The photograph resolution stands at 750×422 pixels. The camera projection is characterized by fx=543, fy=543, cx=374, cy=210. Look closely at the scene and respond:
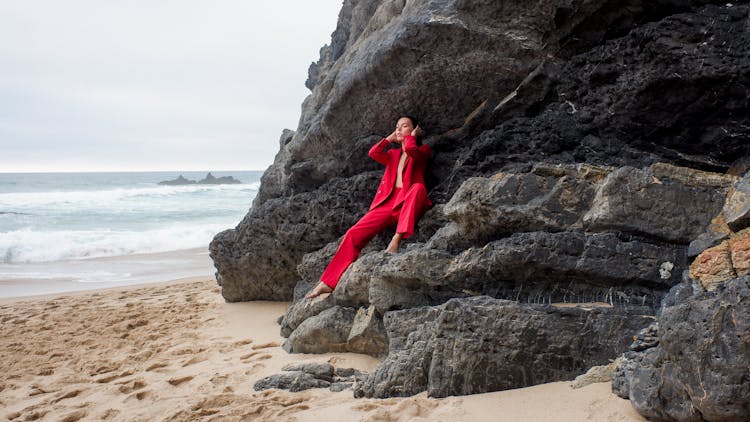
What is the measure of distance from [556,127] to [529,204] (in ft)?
3.27

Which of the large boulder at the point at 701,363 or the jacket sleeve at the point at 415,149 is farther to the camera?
the jacket sleeve at the point at 415,149

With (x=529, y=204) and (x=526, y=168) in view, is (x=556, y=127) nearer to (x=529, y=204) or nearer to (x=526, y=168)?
(x=526, y=168)

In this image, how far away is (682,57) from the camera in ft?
12.4

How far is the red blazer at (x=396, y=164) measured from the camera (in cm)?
516

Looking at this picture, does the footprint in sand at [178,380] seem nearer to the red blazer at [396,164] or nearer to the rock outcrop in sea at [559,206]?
the rock outcrop in sea at [559,206]

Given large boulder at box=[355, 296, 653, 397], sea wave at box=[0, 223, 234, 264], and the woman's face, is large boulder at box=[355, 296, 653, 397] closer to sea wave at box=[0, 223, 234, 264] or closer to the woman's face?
the woman's face

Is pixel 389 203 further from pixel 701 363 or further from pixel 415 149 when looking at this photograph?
pixel 701 363

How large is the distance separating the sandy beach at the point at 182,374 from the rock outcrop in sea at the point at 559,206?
21 cm

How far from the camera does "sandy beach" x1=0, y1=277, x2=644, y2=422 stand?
2900mm

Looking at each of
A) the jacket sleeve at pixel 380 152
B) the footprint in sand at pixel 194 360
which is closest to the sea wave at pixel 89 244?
the footprint in sand at pixel 194 360

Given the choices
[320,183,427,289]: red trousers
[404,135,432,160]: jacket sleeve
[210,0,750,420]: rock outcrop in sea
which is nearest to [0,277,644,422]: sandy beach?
[210,0,750,420]: rock outcrop in sea

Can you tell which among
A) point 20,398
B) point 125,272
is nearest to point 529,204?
point 20,398

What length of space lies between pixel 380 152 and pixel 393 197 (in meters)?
0.50

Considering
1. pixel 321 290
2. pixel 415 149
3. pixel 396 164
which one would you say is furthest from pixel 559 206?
pixel 321 290
